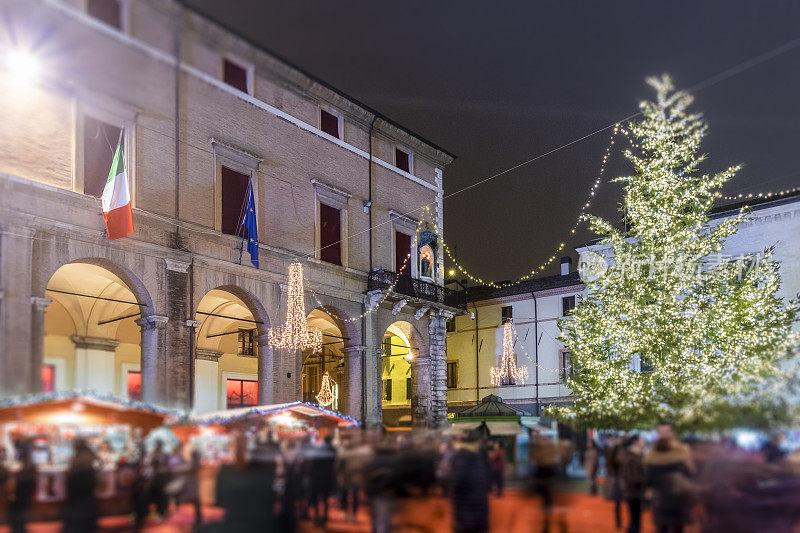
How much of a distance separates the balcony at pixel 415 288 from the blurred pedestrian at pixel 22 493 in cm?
1963

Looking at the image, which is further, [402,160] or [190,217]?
[402,160]

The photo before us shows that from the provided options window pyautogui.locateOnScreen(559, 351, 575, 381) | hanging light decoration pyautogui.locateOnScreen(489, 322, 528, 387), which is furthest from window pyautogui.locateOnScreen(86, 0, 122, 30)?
window pyautogui.locateOnScreen(559, 351, 575, 381)

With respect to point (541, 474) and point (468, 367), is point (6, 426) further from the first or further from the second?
point (468, 367)

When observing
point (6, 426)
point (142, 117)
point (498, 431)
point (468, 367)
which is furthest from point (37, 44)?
point (468, 367)

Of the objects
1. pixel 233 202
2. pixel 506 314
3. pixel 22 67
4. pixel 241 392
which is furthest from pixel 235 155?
pixel 506 314

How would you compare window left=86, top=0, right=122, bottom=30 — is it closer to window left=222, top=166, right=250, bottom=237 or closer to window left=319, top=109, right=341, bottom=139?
window left=222, top=166, right=250, bottom=237

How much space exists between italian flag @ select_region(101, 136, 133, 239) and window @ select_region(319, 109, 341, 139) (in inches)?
418

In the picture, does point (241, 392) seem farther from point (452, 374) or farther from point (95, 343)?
point (452, 374)

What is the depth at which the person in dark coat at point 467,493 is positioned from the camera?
10039 mm

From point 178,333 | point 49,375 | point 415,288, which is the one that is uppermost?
point 415,288

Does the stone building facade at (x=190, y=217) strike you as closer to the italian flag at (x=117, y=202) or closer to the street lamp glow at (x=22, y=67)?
the street lamp glow at (x=22, y=67)

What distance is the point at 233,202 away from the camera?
77.5ft

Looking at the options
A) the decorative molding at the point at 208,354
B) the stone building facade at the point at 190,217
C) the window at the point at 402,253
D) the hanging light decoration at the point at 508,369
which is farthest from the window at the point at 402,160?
the hanging light decoration at the point at 508,369

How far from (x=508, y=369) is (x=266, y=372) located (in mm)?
22869
